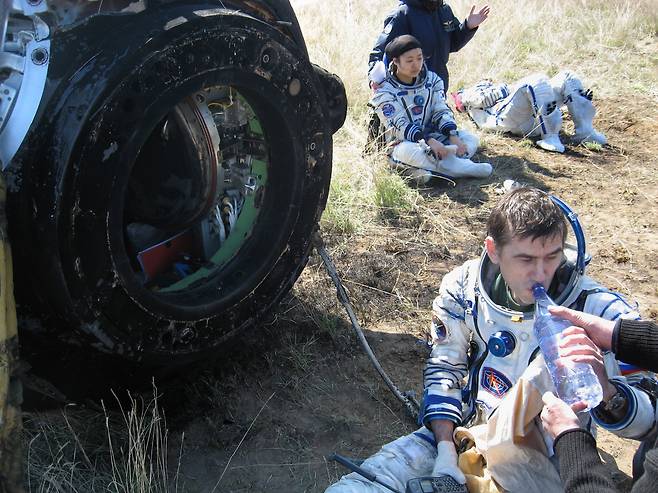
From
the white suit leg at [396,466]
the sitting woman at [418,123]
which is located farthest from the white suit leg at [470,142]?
the white suit leg at [396,466]

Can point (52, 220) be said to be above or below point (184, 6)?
below

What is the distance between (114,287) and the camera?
8.20 feet

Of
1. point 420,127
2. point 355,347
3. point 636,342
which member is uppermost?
point 636,342

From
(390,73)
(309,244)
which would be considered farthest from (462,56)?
(309,244)

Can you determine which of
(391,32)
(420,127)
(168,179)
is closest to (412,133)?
(420,127)

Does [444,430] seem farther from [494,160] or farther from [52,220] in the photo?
[494,160]

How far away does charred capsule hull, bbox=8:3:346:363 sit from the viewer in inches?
90.0

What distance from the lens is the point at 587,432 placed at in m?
2.22

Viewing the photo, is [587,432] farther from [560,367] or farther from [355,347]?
[355,347]

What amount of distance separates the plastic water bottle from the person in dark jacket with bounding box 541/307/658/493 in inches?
2.5

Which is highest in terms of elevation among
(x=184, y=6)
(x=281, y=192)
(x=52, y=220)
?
(x=184, y=6)

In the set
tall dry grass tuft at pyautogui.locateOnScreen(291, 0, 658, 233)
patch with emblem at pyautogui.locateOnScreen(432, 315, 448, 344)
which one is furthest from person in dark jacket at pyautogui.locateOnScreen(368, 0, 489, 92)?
patch with emblem at pyautogui.locateOnScreen(432, 315, 448, 344)

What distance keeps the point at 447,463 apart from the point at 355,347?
3.95ft

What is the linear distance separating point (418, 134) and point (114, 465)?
426 cm
